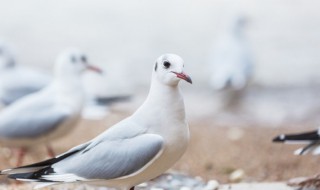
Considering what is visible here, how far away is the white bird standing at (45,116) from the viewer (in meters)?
5.09

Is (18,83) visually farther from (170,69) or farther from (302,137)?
(170,69)

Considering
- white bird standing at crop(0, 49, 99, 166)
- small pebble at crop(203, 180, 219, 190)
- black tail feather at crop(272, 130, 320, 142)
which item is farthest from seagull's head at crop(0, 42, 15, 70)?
black tail feather at crop(272, 130, 320, 142)

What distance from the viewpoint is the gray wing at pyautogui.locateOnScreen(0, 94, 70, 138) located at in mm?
5070

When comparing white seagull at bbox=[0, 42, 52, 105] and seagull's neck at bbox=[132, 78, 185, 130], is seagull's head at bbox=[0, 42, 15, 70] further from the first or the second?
seagull's neck at bbox=[132, 78, 185, 130]

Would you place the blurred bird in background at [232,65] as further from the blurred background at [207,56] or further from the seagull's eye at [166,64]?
the seagull's eye at [166,64]

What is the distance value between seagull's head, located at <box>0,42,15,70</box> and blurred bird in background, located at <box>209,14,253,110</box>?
1.96m

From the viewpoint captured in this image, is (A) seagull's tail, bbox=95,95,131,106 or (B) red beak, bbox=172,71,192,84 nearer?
(B) red beak, bbox=172,71,192,84

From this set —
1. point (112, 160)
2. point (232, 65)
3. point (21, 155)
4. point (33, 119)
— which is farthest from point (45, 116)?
point (232, 65)

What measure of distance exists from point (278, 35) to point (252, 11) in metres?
0.75

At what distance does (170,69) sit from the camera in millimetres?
3369

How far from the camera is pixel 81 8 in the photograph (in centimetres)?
1342

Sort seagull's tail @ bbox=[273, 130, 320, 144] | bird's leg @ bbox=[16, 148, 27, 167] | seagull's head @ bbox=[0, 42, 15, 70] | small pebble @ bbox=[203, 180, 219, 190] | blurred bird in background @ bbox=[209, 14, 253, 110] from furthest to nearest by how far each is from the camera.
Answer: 1. blurred bird in background @ bbox=[209, 14, 253, 110]
2. seagull's head @ bbox=[0, 42, 15, 70]
3. bird's leg @ bbox=[16, 148, 27, 167]
4. small pebble @ bbox=[203, 180, 219, 190]
5. seagull's tail @ bbox=[273, 130, 320, 144]

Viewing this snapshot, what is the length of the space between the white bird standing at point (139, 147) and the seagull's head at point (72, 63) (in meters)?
1.98

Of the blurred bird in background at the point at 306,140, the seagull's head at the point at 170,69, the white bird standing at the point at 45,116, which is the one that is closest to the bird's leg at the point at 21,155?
the white bird standing at the point at 45,116
